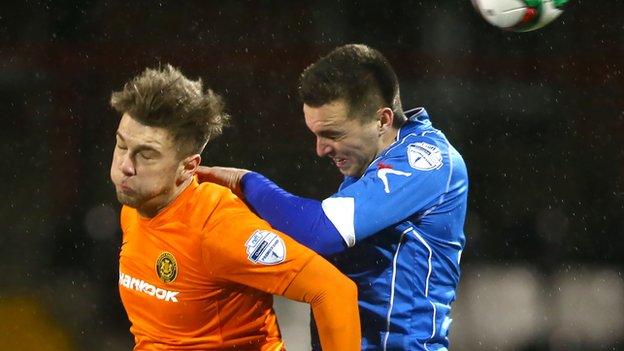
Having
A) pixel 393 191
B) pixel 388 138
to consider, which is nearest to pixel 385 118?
pixel 388 138

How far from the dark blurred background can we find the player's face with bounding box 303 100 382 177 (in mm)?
3189

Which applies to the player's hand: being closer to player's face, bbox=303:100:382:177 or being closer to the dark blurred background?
player's face, bbox=303:100:382:177

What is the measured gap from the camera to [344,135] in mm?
3139

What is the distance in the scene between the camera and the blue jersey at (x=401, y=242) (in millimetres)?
2965

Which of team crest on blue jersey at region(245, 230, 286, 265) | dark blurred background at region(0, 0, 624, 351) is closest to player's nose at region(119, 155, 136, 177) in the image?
team crest on blue jersey at region(245, 230, 286, 265)

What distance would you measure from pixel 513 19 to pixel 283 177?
11.8ft

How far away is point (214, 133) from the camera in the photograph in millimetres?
2975

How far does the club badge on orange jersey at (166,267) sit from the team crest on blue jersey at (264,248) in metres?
0.23

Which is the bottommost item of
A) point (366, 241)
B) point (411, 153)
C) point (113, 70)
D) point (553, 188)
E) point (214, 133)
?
point (553, 188)

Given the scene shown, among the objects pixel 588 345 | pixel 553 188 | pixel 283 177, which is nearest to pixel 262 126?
pixel 283 177

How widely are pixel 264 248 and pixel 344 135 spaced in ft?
1.99

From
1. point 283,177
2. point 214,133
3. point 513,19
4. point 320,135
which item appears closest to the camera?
point 214,133

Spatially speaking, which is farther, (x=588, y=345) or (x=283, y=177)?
(x=283, y=177)

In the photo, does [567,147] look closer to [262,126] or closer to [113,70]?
[262,126]
